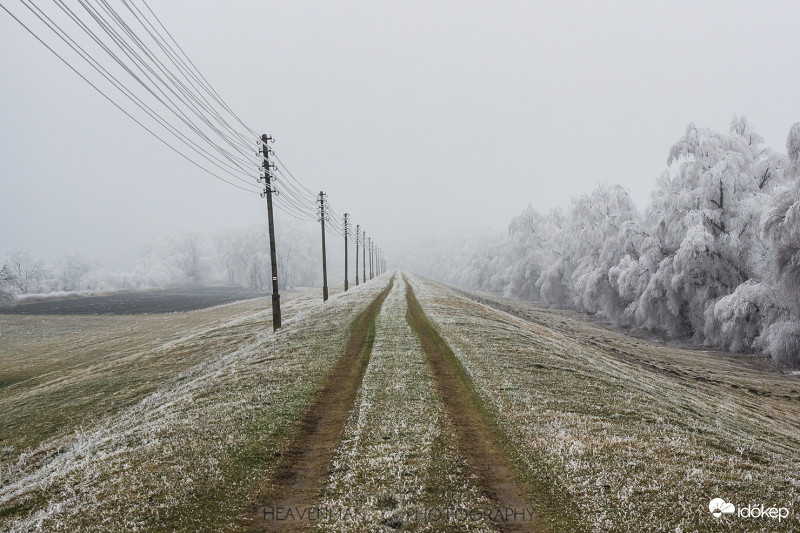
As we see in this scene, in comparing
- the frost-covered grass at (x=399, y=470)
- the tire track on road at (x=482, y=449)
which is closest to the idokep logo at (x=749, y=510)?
the tire track on road at (x=482, y=449)

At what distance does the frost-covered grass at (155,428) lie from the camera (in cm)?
799

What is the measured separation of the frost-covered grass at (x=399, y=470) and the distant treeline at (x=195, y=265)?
363 ft

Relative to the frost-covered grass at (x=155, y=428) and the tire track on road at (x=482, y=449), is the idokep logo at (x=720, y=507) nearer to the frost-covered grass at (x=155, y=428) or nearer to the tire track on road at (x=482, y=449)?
the tire track on road at (x=482, y=449)

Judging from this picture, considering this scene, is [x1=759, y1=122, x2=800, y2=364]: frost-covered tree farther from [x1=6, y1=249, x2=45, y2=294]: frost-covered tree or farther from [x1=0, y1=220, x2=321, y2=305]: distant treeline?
[x1=6, y1=249, x2=45, y2=294]: frost-covered tree

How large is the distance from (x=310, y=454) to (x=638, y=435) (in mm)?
8912

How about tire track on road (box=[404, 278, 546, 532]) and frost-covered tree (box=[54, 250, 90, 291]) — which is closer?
tire track on road (box=[404, 278, 546, 532])

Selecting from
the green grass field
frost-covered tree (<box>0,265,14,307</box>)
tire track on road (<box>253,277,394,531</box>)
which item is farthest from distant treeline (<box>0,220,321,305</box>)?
tire track on road (<box>253,277,394,531</box>)

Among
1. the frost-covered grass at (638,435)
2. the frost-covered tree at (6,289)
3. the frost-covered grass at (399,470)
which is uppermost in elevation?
the frost-covered tree at (6,289)

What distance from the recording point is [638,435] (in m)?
11.6

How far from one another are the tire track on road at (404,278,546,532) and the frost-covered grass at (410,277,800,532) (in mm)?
428

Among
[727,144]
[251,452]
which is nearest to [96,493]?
[251,452]

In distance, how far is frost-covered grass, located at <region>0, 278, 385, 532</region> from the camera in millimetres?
7988

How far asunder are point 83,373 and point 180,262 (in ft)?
479

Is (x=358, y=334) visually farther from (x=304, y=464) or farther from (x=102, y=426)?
(x=304, y=464)
